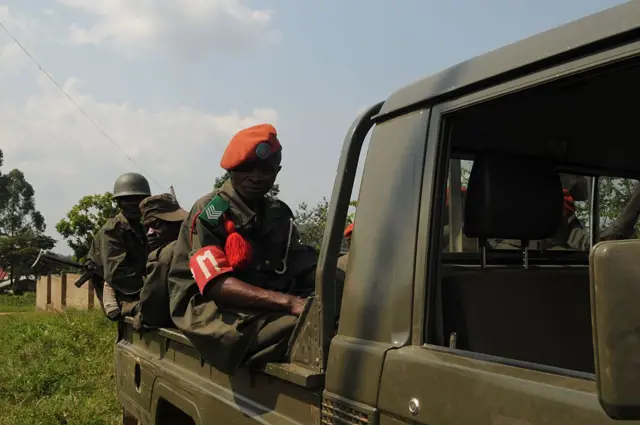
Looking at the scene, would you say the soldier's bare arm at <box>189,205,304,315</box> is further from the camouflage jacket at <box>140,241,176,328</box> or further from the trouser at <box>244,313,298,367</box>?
the camouflage jacket at <box>140,241,176,328</box>

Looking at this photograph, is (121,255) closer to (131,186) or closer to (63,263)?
(131,186)

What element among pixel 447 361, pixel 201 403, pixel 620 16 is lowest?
pixel 201 403

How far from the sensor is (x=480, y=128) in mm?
2182

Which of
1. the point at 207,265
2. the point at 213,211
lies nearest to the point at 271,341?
the point at 207,265

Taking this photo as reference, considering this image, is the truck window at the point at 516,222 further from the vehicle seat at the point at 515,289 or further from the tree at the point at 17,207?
the tree at the point at 17,207

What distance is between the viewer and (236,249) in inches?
111

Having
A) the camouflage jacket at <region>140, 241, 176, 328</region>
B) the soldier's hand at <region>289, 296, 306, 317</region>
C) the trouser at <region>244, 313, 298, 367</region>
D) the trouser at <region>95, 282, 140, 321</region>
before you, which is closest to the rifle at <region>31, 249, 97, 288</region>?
the trouser at <region>95, 282, 140, 321</region>

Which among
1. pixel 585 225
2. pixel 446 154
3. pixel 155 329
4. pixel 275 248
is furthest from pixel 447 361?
pixel 155 329

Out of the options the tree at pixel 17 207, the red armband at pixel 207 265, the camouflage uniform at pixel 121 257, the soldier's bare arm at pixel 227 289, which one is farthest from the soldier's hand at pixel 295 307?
the tree at pixel 17 207

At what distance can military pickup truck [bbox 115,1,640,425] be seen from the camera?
4.81 feet

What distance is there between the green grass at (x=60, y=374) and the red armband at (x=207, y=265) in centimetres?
340

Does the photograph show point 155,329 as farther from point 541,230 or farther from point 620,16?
point 620,16

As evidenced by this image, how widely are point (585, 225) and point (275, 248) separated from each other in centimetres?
137

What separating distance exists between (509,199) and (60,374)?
6588 millimetres
